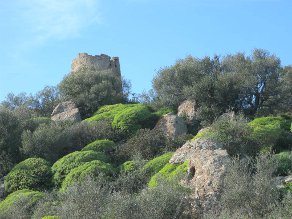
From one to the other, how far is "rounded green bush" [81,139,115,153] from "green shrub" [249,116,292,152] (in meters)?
7.08

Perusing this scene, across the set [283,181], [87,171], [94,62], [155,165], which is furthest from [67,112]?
[283,181]

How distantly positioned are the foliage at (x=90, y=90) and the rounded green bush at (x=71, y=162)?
10872mm

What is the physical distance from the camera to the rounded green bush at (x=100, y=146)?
28.5 metres

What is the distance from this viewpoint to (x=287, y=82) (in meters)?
35.8

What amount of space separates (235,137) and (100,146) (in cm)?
736

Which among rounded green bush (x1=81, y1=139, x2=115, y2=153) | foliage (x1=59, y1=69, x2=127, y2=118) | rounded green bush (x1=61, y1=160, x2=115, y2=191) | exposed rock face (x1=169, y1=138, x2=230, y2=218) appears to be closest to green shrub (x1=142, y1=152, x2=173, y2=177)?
rounded green bush (x1=61, y1=160, x2=115, y2=191)

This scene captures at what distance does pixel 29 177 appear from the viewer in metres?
26.4

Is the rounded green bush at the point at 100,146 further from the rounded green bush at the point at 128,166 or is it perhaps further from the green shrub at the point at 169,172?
the green shrub at the point at 169,172

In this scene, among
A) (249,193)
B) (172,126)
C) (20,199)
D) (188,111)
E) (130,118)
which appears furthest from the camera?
(188,111)

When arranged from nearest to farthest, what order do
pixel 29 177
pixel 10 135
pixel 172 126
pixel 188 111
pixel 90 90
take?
1. pixel 29 177
2. pixel 172 126
3. pixel 10 135
4. pixel 188 111
5. pixel 90 90

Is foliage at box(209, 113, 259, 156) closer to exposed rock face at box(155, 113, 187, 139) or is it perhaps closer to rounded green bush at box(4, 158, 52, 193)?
exposed rock face at box(155, 113, 187, 139)

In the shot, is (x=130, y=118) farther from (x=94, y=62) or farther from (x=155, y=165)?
(x=94, y=62)

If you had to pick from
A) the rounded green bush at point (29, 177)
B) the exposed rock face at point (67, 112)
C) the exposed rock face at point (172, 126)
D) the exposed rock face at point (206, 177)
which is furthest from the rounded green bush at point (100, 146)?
the exposed rock face at point (206, 177)

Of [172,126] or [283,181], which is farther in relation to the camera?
[172,126]
